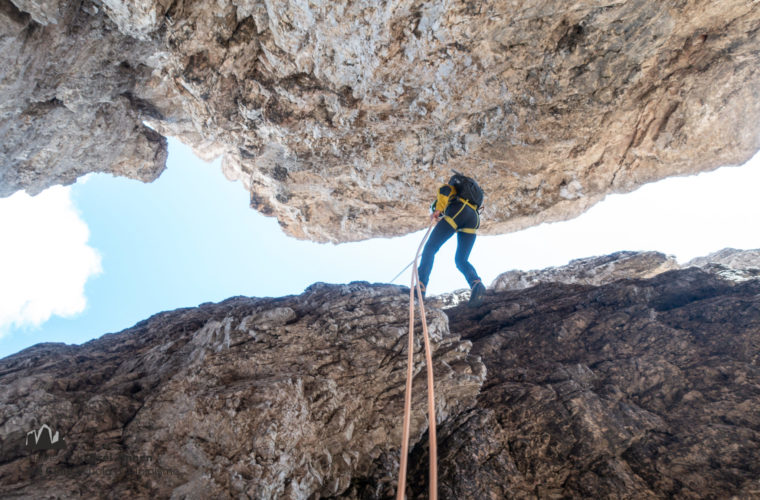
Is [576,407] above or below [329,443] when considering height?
below

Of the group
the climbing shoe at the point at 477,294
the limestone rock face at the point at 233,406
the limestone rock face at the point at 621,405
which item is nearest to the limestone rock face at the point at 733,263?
the limestone rock face at the point at 621,405

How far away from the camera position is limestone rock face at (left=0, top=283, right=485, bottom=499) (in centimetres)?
285

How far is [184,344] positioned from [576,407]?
4.01 metres

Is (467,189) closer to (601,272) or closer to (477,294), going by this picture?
(477,294)

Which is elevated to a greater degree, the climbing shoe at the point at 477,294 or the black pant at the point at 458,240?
the black pant at the point at 458,240

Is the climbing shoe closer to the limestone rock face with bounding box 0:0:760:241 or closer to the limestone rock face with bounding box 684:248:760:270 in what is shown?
the limestone rock face with bounding box 0:0:760:241

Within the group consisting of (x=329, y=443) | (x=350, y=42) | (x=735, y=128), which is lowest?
(x=329, y=443)

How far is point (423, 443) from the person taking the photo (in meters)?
3.29

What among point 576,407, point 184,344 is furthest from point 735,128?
point 184,344

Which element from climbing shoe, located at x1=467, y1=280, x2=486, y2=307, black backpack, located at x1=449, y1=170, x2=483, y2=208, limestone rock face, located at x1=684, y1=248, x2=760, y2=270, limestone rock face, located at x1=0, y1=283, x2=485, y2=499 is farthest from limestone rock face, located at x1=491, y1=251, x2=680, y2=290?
limestone rock face, located at x1=0, y1=283, x2=485, y2=499

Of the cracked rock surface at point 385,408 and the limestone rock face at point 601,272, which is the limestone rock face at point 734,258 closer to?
the limestone rock face at point 601,272

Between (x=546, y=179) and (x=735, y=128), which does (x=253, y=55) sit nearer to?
(x=546, y=179)

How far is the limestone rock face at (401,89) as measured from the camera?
4785 mm

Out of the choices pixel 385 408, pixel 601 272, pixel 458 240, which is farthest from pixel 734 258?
pixel 385 408
